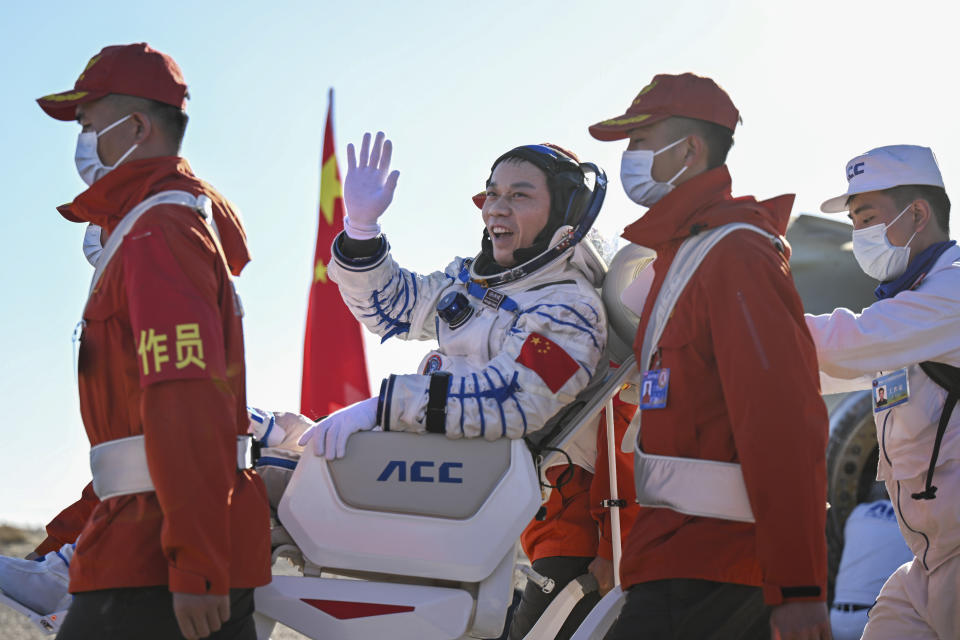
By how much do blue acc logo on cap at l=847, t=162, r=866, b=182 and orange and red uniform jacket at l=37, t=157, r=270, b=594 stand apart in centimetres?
255

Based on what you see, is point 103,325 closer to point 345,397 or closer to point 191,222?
point 191,222

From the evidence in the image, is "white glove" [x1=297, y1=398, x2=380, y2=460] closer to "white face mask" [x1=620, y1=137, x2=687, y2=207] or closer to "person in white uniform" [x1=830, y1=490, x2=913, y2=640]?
"white face mask" [x1=620, y1=137, x2=687, y2=207]

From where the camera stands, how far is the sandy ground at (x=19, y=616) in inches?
351

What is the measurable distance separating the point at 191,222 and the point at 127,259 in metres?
0.18

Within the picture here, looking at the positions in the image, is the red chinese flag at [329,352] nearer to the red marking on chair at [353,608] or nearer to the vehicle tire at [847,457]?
the vehicle tire at [847,457]

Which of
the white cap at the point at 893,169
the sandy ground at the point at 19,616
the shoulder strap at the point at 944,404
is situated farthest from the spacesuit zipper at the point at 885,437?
the sandy ground at the point at 19,616

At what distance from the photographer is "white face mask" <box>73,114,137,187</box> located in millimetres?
2816

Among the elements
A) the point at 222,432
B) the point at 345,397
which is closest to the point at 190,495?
the point at 222,432

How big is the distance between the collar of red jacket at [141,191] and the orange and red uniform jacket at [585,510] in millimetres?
1594

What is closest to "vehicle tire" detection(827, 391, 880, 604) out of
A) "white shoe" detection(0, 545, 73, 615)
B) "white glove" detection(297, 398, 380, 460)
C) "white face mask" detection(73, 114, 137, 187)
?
"white glove" detection(297, 398, 380, 460)

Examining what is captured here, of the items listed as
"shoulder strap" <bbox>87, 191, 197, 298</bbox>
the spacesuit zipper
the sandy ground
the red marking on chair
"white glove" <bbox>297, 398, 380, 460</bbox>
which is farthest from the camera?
the sandy ground

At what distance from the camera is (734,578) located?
8.85 feet

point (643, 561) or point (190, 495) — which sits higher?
point (190, 495)

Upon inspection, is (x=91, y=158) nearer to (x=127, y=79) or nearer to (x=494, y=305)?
(x=127, y=79)
